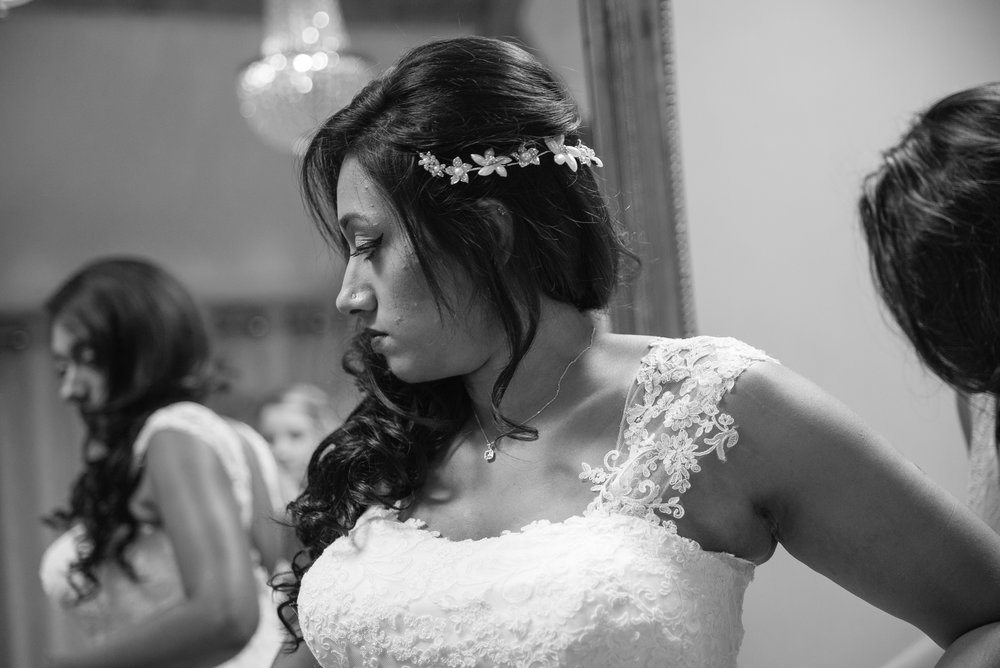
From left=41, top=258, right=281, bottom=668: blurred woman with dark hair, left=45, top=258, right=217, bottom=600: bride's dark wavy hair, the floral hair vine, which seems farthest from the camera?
left=45, top=258, right=217, bottom=600: bride's dark wavy hair

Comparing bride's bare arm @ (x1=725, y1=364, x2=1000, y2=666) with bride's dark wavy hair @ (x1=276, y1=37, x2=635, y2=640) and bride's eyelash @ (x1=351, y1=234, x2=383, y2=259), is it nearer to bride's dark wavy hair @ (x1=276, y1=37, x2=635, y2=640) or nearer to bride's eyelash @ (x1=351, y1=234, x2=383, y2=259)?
bride's dark wavy hair @ (x1=276, y1=37, x2=635, y2=640)

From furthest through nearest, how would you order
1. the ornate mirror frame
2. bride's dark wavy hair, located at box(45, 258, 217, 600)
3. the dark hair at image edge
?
bride's dark wavy hair, located at box(45, 258, 217, 600)
the ornate mirror frame
the dark hair at image edge

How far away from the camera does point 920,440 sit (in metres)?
1.39

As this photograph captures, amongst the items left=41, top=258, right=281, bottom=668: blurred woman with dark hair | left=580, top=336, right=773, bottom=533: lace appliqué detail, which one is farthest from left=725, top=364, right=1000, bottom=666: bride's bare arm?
left=41, top=258, right=281, bottom=668: blurred woman with dark hair

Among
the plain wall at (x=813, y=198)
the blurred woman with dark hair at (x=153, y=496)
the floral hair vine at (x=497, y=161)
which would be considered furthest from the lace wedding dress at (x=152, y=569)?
the floral hair vine at (x=497, y=161)

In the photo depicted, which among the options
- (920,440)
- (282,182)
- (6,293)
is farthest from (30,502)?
(920,440)

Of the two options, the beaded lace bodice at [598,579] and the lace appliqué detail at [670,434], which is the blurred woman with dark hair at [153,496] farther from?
the lace appliqué detail at [670,434]

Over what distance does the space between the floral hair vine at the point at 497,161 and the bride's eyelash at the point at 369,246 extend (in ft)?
0.31

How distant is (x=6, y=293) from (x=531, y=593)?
1.68 metres

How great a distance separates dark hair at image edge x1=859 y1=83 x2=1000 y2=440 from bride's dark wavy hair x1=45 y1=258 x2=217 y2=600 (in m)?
1.42

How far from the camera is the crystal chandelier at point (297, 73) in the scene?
2.15m

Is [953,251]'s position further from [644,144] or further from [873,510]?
[644,144]

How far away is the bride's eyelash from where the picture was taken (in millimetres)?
1096

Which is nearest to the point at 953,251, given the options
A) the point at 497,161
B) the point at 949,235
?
the point at 949,235
